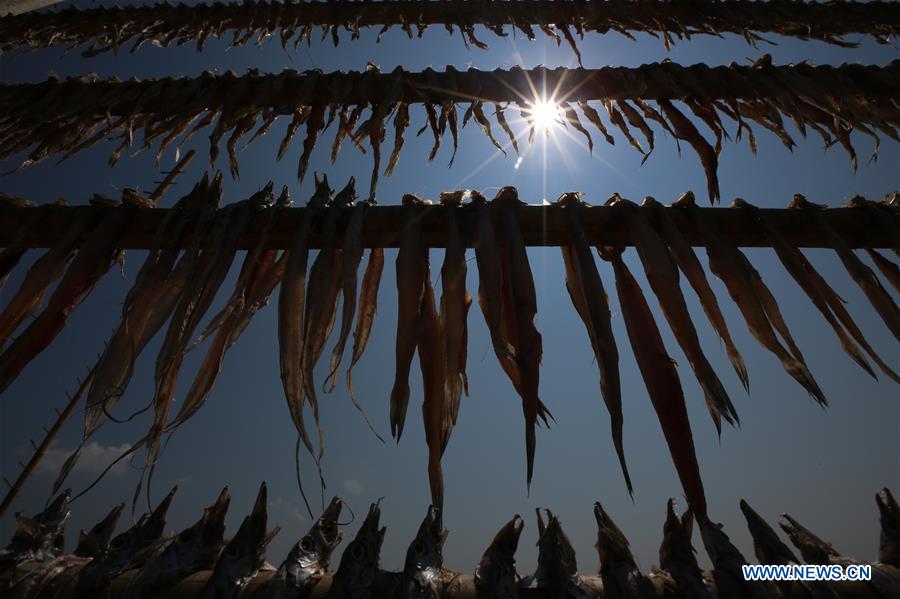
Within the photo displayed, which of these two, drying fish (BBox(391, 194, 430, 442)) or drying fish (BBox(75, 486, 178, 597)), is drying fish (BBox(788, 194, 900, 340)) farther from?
drying fish (BBox(75, 486, 178, 597))

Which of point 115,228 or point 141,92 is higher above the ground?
point 141,92

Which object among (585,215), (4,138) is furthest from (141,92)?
(585,215)

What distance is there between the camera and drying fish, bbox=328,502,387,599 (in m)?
1.04

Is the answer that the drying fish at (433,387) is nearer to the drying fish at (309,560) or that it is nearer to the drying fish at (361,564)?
the drying fish at (361,564)

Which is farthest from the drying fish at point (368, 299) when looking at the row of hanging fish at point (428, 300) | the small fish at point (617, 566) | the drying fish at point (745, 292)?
the drying fish at point (745, 292)

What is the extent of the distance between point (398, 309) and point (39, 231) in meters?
1.00

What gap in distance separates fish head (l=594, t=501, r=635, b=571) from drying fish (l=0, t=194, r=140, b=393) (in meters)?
1.35

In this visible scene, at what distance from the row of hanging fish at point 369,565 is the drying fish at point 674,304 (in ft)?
0.81

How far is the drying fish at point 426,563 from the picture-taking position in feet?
3.43

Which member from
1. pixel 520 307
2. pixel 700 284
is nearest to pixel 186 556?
pixel 520 307

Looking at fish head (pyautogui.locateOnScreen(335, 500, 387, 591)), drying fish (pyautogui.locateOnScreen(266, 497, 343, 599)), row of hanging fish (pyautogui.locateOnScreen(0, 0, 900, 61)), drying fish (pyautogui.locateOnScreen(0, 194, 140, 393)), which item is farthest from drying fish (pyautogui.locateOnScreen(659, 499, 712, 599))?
row of hanging fish (pyautogui.locateOnScreen(0, 0, 900, 61))

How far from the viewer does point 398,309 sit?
3.89ft

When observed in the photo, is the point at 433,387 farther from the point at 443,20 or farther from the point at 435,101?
the point at 443,20

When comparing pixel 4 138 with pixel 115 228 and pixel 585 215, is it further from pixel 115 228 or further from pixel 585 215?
pixel 585 215
